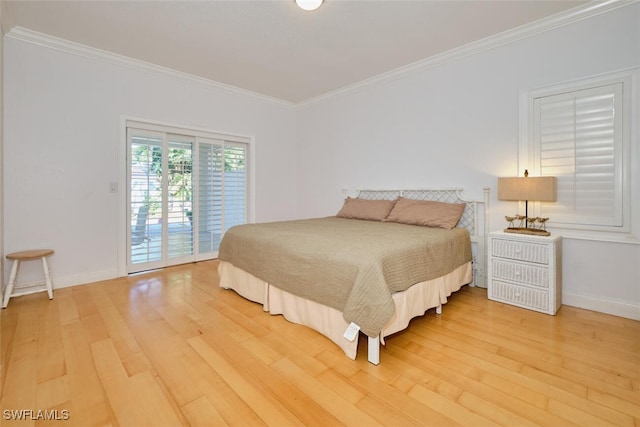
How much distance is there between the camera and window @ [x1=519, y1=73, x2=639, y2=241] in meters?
2.35

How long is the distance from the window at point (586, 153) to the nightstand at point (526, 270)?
0.33m

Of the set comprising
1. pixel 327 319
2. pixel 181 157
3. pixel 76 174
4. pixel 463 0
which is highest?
pixel 463 0

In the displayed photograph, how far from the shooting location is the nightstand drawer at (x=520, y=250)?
7.93ft

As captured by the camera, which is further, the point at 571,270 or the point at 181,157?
the point at 181,157

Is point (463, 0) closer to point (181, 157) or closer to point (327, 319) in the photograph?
point (327, 319)

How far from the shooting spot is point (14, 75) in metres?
2.80

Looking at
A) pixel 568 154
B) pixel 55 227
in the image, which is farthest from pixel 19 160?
pixel 568 154

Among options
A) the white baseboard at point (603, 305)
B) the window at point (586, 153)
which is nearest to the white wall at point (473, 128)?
the white baseboard at point (603, 305)

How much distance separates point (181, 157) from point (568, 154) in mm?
4349

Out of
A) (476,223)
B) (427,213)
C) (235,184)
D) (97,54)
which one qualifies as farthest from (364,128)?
(97,54)

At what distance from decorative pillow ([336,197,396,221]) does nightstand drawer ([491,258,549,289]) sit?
128 cm

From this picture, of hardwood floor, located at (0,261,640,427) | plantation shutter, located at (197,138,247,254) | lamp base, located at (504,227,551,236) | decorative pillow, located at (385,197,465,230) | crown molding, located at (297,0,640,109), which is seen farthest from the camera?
plantation shutter, located at (197,138,247,254)

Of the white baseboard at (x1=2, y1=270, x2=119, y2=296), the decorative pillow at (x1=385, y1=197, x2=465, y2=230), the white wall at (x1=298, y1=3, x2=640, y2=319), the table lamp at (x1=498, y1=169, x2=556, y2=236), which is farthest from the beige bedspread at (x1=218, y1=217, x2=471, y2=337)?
the white baseboard at (x1=2, y1=270, x2=119, y2=296)

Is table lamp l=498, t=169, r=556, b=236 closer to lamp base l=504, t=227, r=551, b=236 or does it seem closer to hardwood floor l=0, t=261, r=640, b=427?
lamp base l=504, t=227, r=551, b=236
